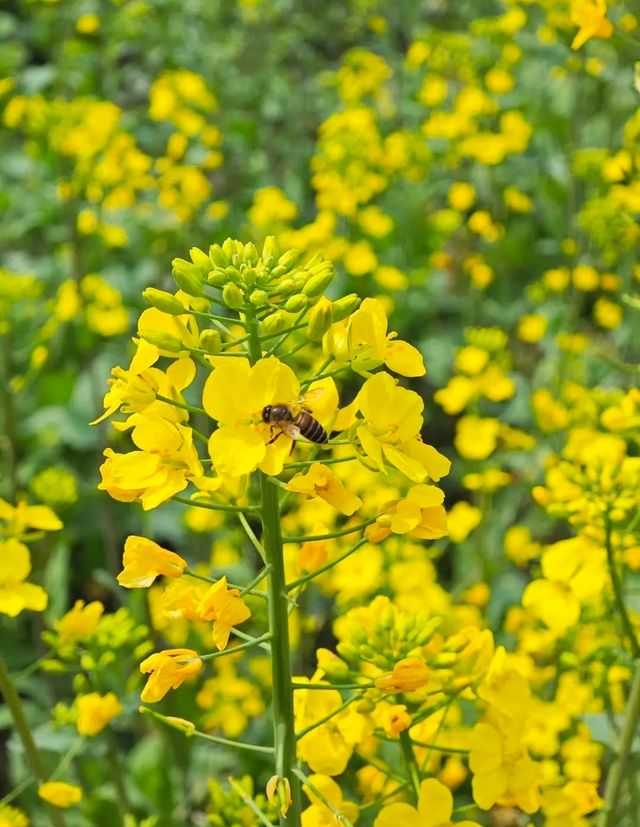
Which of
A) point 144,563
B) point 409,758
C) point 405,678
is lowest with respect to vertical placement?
point 409,758

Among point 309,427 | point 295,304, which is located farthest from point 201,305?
point 309,427

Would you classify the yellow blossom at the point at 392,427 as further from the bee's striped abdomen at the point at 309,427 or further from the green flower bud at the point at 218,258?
the green flower bud at the point at 218,258

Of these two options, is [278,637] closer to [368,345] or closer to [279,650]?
[279,650]

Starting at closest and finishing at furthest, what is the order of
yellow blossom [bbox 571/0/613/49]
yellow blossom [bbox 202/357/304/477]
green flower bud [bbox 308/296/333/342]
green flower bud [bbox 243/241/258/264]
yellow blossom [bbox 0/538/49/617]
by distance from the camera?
1. yellow blossom [bbox 202/357/304/477]
2. green flower bud [bbox 308/296/333/342]
3. green flower bud [bbox 243/241/258/264]
4. yellow blossom [bbox 0/538/49/617]
5. yellow blossom [bbox 571/0/613/49]

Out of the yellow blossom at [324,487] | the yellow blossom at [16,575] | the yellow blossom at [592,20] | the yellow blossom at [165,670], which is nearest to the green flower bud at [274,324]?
the yellow blossom at [324,487]

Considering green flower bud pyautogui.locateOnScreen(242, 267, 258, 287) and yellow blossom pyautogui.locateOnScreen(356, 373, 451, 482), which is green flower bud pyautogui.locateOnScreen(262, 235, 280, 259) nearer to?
green flower bud pyautogui.locateOnScreen(242, 267, 258, 287)

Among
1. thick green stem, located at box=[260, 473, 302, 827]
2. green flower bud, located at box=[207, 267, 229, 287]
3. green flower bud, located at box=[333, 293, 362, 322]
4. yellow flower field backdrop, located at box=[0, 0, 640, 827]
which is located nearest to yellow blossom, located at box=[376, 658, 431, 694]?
yellow flower field backdrop, located at box=[0, 0, 640, 827]
